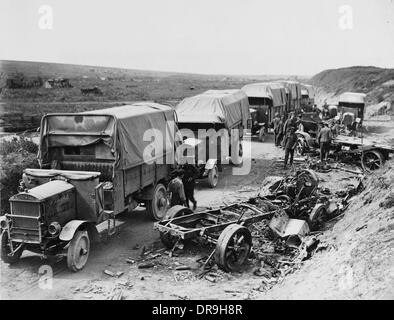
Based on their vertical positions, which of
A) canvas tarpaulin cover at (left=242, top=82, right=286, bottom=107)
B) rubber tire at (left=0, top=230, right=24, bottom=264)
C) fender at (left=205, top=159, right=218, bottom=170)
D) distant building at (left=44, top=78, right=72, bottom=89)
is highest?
distant building at (left=44, top=78, right=72, bottom=89)

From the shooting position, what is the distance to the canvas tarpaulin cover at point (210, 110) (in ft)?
51.0

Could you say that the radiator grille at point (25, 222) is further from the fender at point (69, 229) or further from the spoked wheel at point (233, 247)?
the spoked wheel at point (233, 247)

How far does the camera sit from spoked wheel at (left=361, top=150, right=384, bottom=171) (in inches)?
609

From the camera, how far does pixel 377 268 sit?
6.03 meters

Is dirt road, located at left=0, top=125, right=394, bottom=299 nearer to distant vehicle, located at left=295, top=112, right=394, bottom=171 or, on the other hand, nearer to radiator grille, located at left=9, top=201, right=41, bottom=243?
radiator grille, located at left=9, top=201, right=41, bottom=243

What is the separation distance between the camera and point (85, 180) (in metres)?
8.47

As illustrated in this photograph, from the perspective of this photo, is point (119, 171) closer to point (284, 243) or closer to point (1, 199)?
point (284, 243)

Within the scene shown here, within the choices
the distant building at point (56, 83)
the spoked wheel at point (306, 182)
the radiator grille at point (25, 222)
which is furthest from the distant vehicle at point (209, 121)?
the distant building at point (56, 83)

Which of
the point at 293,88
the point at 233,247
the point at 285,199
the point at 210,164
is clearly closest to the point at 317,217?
the point at 285,199

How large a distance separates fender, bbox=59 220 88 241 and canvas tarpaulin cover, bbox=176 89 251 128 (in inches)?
316

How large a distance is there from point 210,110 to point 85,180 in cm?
845

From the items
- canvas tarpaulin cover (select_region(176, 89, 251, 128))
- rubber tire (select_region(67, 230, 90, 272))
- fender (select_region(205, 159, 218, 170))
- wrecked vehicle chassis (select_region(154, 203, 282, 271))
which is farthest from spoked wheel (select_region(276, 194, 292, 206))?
canvas tarpaulin cover (select_region(176, 89, 251, 128))
